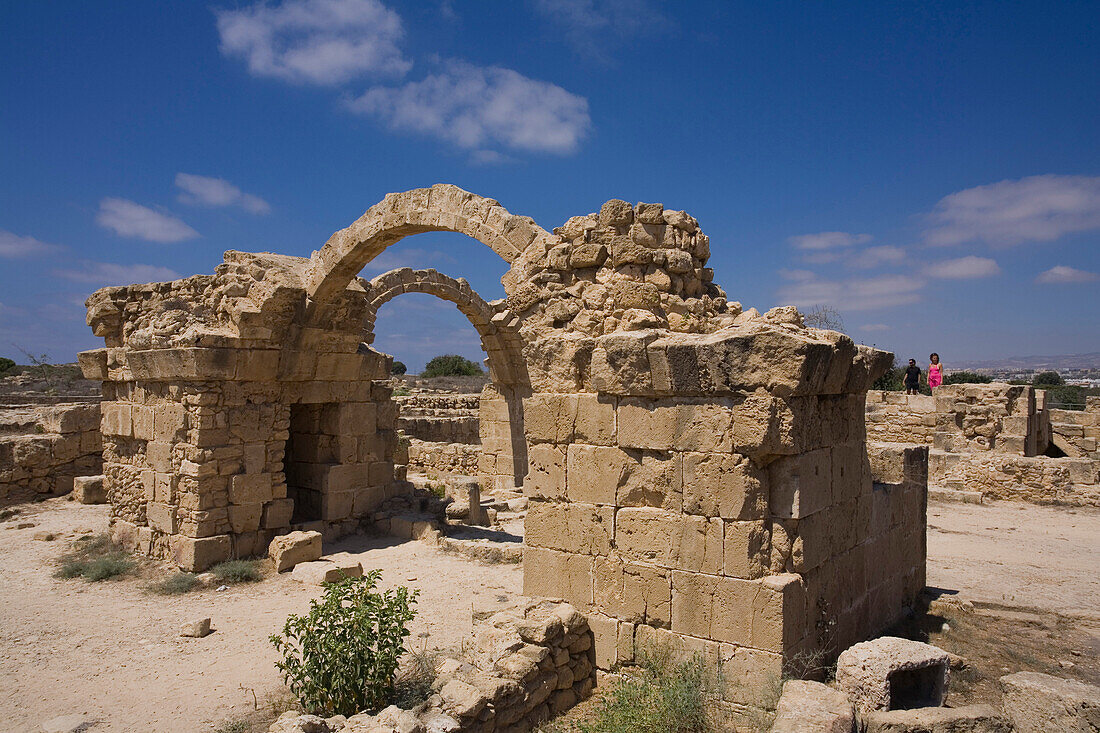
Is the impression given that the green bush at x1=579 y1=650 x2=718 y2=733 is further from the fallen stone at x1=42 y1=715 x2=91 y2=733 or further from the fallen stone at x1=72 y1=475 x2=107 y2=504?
the fallen stone at x1=72 y1=475 x2=107 y2=504

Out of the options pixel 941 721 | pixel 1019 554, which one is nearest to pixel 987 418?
pixel 1019 554

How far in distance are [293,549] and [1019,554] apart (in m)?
8.79

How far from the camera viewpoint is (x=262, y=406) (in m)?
8.51

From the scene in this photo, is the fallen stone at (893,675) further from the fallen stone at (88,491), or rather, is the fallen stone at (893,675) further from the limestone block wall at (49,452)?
the limestone block wall at (49,452)

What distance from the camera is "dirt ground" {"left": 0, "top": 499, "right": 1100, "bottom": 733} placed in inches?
187

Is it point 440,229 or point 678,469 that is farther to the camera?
point 440,229

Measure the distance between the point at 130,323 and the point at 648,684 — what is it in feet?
26.6

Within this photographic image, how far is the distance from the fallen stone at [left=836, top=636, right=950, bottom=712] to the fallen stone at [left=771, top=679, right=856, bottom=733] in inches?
5.6

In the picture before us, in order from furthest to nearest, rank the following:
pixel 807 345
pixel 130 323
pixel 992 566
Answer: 1. pixel 130 323
2. pixel 992 566
3. pixel 807 345

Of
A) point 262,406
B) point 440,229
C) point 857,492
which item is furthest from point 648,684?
point 262,406

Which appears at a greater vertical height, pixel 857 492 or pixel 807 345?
pixel 807 345

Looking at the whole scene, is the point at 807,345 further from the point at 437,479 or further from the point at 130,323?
the point at 437,479

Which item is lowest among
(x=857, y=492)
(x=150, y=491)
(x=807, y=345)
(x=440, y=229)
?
(x=150, y=491)

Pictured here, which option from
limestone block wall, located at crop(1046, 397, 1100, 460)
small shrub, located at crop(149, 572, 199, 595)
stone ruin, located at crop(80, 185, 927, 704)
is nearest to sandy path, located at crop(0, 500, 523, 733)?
small shrub, located at crop(149, 572, 199, 595)
